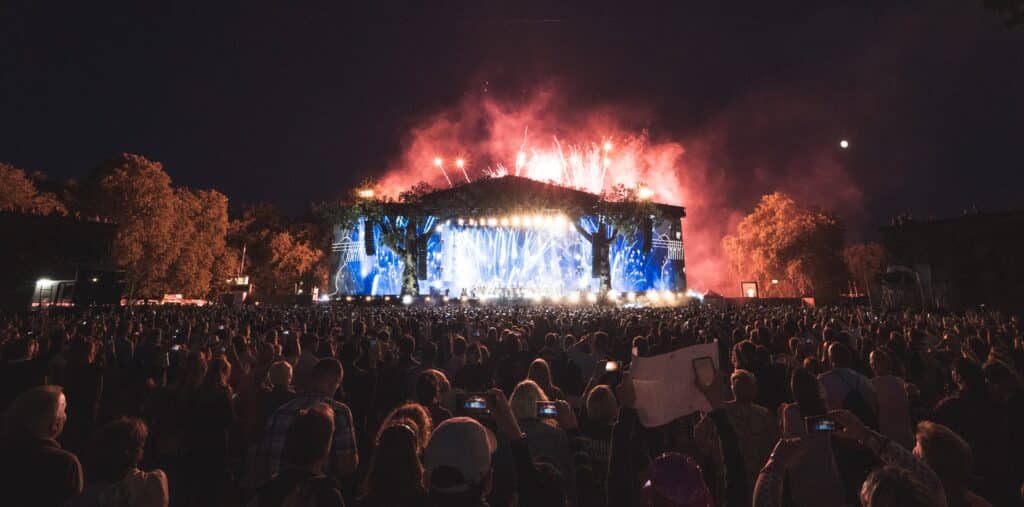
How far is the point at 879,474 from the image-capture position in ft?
6.62

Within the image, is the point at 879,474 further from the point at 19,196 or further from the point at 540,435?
the point at 19,196

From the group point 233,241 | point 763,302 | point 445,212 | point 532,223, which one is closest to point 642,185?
point 532,223

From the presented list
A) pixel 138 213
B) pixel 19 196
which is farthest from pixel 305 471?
pixel 19 196

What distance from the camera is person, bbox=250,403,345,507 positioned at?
266 centimetres

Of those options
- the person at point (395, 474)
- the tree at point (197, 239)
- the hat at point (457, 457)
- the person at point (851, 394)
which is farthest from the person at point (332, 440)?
the tree at point (197, 239)

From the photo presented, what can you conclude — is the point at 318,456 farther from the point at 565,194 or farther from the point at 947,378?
the point at 565,194

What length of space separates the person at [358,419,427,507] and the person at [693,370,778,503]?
257 cm

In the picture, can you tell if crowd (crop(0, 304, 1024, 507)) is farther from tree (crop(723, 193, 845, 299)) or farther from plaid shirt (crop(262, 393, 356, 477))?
tree (crop(723, 193, 845, 299))

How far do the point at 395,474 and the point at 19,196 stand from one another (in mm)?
47191

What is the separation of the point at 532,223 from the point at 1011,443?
44.5 m

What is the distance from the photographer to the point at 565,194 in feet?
167

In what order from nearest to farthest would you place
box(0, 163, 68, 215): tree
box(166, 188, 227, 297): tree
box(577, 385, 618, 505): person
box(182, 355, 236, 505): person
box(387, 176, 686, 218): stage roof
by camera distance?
box(577, 385, 618, 505): person < box(182, 355, 236, 505): person < box(0, 163, 68, 215): tree < box(166, 188, 227, 297): tree < box(387, 176, 686, 218): stage roof

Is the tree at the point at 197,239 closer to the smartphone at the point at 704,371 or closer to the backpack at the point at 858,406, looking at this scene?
the smartphone at the point at 704,371

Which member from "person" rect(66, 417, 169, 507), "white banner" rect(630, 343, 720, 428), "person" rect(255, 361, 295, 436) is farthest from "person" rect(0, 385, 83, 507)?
"white banner" rect(630, 343, 720, 428)
